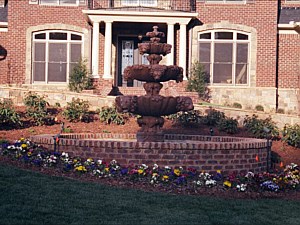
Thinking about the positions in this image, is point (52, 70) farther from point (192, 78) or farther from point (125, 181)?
point (125, 181)

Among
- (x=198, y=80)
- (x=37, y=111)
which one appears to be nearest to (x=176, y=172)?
(x=37, y=111)

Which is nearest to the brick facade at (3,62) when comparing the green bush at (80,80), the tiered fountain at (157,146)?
the green bush at (80,80)

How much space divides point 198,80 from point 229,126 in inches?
226

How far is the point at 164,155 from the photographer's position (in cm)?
912

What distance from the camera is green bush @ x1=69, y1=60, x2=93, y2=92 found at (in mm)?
19812

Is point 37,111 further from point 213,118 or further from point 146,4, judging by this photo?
point 146,4

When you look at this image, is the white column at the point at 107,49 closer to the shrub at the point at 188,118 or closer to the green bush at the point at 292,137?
the shrub at the point at 188,118

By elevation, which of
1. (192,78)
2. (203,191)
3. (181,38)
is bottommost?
(203,191)

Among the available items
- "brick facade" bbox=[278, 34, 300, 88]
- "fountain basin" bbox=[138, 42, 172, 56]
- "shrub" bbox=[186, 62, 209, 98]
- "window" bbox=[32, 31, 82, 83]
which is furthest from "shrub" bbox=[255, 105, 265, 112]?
"fountain basin" bbox=[138, 42, 172, 56]

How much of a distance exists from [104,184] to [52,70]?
546 inches

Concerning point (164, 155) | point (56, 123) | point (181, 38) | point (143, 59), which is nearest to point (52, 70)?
point (143, 59)

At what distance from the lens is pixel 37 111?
14883 millimetres

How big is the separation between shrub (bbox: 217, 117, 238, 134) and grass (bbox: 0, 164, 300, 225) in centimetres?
654

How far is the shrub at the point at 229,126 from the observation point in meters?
14.7
